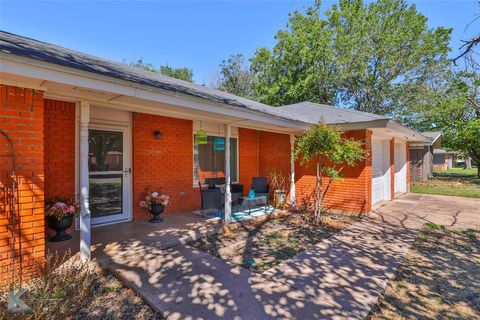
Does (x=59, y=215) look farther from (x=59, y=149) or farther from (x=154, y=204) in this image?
(x=154, y=204)

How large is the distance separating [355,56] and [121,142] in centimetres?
1944

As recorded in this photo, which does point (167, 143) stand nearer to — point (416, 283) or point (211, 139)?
point (211, 139)

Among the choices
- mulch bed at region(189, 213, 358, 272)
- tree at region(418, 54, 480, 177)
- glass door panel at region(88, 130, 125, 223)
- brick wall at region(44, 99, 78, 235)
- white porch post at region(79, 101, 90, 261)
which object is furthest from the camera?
tree at region(418, 54, 480, 177)

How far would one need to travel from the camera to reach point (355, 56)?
64.5 feet

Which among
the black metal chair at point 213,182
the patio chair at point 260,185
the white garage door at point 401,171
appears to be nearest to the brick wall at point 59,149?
the black metal chair at point 213,182

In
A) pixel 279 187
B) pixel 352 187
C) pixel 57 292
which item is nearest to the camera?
pixel 57 292

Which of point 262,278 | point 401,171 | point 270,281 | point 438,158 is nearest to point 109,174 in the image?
point 262,278

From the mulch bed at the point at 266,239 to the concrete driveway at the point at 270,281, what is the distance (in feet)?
0.79

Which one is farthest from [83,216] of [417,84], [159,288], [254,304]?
[417,84]

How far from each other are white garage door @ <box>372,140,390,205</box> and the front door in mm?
7964

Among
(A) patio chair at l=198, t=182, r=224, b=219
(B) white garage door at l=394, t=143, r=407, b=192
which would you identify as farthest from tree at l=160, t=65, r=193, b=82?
(A) patio chair at l=198, t=182, r=224, b=219

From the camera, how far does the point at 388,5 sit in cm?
1925

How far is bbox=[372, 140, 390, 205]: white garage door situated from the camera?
9211mm

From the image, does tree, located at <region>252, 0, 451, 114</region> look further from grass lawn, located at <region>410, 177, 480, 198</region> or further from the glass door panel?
the glass door panel
